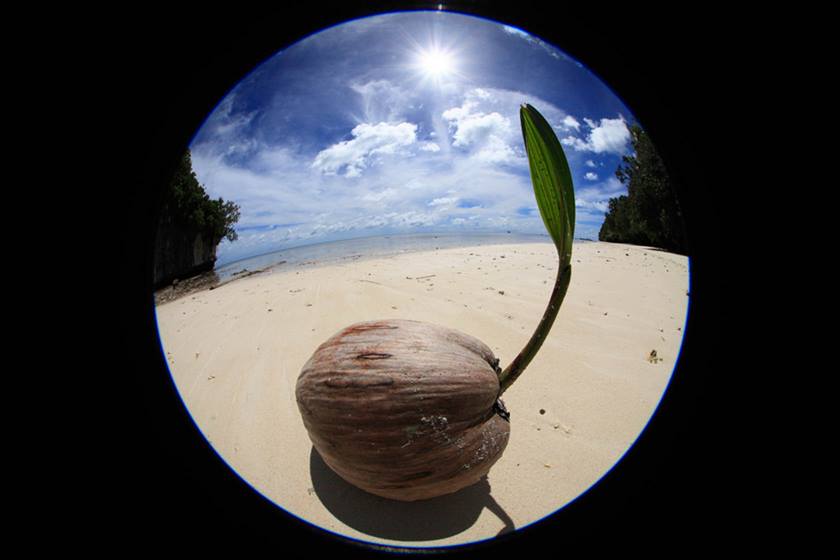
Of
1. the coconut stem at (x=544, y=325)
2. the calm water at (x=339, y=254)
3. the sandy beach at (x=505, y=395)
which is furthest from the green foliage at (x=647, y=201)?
the coconut stem at (x=544, y=325)

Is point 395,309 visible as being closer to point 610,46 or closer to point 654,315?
point 654,315

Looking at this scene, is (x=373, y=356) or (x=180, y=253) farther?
(x=180, y=253)

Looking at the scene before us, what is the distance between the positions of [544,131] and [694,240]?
510mm

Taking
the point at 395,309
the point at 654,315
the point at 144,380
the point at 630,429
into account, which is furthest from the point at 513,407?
the point at 654,315

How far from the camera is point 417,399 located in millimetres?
1024

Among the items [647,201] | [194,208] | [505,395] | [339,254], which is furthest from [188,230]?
[647,201]

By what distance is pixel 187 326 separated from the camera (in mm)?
3490

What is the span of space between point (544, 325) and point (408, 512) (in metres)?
0.80

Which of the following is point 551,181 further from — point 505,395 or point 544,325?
point 505,395

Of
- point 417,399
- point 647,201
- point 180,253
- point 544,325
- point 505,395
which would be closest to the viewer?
point 417,399

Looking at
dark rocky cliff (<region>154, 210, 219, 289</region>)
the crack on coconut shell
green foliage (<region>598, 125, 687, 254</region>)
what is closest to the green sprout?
the crack on coconut shell

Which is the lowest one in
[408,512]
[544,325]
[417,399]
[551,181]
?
[408,512]

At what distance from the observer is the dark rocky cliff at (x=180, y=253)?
8630mm

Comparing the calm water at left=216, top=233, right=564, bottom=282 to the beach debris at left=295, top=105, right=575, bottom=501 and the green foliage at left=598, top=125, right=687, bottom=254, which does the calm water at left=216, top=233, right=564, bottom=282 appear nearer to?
the green foliage at left=598, top=125, right=687, bottom=254
